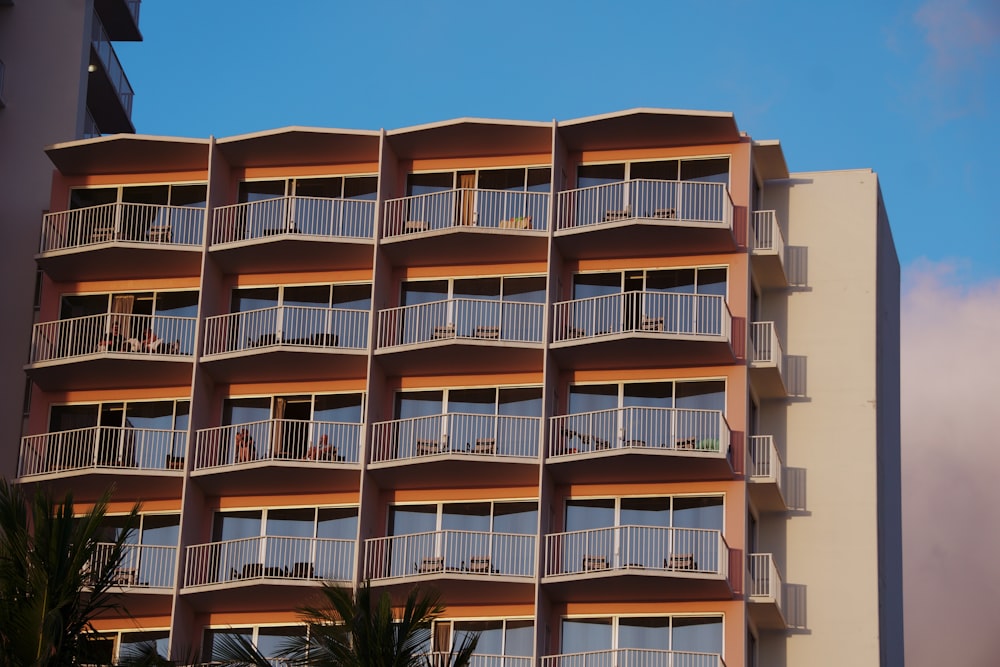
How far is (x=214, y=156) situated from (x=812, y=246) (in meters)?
16.8

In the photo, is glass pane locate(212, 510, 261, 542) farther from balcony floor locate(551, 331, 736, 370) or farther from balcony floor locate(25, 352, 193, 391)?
balcony floor locate(551, 331, 736, 370)

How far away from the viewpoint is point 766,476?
168ft

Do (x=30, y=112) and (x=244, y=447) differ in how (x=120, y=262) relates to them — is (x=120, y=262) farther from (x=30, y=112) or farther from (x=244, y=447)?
(x=30, y=112)

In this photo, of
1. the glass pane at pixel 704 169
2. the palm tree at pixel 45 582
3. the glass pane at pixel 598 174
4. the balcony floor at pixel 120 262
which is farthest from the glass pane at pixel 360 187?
the palm tree at pixel 45 582

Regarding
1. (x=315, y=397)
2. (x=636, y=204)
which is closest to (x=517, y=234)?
(x=636, y=204)

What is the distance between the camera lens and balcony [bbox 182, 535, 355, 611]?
51.7 m

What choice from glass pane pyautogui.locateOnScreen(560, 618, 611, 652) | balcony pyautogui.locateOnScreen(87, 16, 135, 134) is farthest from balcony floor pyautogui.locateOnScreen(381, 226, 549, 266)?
balcony pyautogui.locateOnScreen(87, 16, 135, 134)

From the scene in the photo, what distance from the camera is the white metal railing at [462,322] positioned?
175ft

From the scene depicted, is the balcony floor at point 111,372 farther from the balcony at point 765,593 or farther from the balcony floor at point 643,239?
the balcony at point 765,593

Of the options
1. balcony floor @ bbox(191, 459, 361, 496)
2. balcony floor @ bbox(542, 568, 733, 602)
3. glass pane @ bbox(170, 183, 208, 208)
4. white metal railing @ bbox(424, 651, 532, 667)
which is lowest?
white metal railing @ bbox(424, 651, 532, 667)

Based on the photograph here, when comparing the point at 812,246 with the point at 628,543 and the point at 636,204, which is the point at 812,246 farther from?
the point at 628,543

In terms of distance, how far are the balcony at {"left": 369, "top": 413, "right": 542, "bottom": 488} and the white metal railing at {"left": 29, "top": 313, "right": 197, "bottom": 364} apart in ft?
21.4

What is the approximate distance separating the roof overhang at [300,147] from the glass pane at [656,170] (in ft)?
23.6

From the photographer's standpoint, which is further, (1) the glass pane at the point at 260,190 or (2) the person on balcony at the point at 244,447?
Result: (1) the glass pane at the point at 260,190
